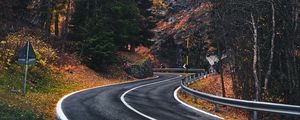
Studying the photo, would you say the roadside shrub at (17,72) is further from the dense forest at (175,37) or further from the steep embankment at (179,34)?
the steep embankment at (179,34)

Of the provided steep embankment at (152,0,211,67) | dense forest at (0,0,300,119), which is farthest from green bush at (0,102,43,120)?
steep embankment at (152,0,211,67)

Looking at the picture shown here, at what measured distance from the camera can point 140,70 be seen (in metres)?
35.7

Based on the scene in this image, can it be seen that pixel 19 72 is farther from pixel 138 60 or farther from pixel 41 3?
pixel 138 60

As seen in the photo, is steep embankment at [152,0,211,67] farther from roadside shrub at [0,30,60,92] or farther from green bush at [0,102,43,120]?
green bush at [0,102,43,120]

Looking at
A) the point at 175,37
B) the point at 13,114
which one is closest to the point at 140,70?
the point at 175,37

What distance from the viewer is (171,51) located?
56094mm

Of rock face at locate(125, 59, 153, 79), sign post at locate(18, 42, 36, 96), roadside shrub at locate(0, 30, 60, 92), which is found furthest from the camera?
rock face at locate(125, 59, 153, 79)

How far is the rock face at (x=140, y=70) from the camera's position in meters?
34.8

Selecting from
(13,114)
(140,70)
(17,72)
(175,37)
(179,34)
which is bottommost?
(13,114)

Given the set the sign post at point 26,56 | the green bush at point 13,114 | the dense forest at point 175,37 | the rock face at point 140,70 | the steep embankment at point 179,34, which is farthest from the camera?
the steep embankment at point 179,34

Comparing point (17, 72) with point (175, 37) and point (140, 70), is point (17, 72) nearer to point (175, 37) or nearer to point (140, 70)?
point (140, 70)

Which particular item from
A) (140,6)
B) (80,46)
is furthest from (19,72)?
(140,6)

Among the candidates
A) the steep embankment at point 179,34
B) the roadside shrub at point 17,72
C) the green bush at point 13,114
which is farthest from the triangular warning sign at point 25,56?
the steep embankment at point 179,34

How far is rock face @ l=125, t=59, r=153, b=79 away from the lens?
3478 cm
